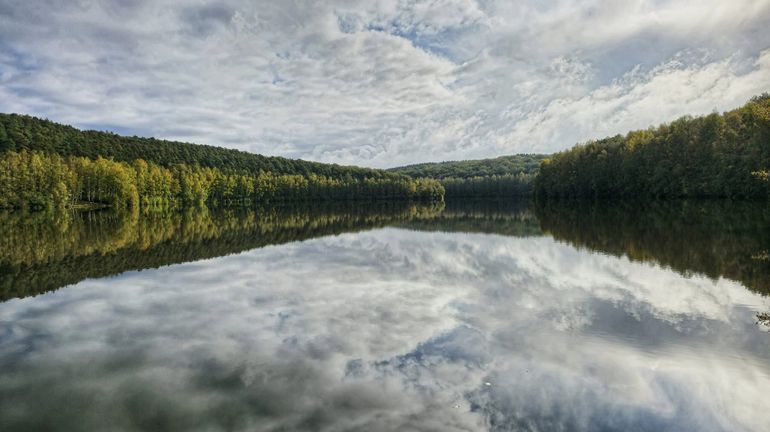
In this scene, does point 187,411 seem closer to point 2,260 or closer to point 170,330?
point 170,330

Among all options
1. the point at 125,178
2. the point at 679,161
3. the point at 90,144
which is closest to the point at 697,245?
the point at 679,161

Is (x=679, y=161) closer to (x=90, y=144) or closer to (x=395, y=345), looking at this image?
(x=395, y=345)

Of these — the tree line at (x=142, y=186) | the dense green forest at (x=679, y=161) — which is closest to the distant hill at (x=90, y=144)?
the tree line at (x=142, y=186)

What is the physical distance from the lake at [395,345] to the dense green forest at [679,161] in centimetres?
5812

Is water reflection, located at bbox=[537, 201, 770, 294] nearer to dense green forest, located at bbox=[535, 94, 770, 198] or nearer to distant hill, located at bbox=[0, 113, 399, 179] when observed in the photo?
dense green forest, located at bbox=[535, 94, 770, 198]

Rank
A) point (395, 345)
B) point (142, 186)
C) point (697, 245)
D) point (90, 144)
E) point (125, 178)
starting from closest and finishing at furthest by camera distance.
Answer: point (395, 345) → point (697, 245) → point (125, 178) → point (142, 186) → point (90, 144)

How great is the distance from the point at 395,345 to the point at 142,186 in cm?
12331

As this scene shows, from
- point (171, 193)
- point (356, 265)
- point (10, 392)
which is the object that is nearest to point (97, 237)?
point (356, 265)

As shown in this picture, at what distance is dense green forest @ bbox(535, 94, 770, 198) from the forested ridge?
86465 mm

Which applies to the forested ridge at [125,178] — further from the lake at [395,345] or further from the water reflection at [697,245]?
the water reflection at [697,245]

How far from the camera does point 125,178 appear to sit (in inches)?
4158

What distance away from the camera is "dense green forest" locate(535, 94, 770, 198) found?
7212 centimetres

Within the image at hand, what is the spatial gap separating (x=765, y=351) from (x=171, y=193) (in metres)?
138

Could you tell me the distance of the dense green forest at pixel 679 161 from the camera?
72125 mm
